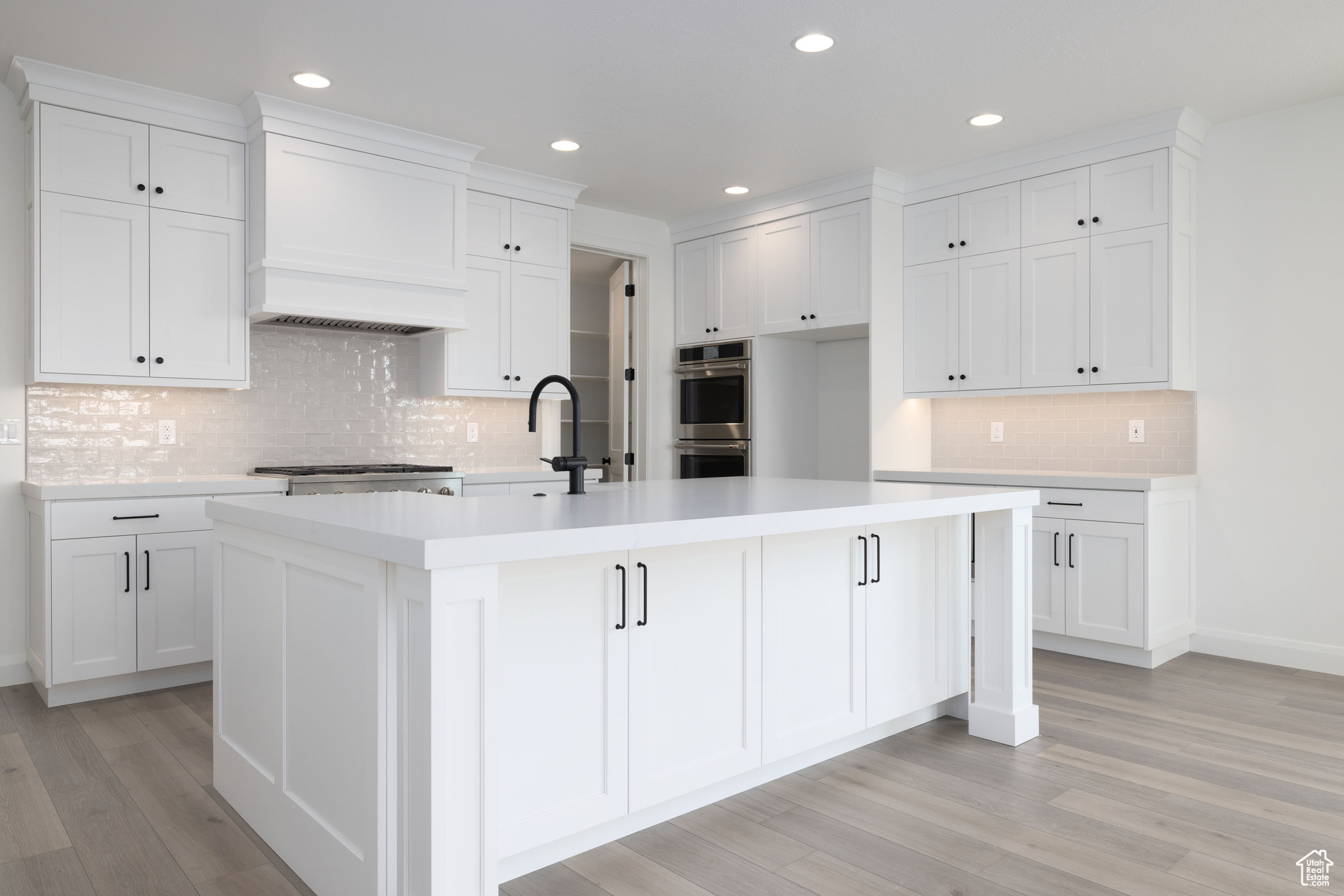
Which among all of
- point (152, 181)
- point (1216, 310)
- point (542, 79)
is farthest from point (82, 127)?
point (1216, 310)

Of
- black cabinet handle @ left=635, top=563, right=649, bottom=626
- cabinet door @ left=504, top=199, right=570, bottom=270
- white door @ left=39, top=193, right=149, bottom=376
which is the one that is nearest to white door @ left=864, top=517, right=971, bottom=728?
black cabinet handle @ left=635, top=563, right=649, bottom=626

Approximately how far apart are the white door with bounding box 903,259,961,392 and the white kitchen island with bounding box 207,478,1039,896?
207 cm

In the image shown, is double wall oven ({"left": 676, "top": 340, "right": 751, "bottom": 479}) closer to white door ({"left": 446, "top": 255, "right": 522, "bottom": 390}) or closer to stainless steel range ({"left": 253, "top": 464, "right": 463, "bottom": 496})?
white door ({"left": 446, "top": 255, "right": 522, "bottom": 390})

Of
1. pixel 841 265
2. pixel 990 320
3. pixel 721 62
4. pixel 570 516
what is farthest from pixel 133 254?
pixel 990 320

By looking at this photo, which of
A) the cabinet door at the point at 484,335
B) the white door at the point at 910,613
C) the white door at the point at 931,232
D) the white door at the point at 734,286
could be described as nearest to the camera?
the white door at the point at 910,613

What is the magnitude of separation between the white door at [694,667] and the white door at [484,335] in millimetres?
2840

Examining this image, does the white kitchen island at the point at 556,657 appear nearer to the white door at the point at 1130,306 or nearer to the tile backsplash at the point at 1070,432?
the white door at the point at 1130,306

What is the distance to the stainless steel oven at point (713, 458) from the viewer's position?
563 centimetres

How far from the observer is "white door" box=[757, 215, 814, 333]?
5277 millimetres

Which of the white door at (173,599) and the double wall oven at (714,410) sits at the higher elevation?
the double wall oven at (714,410)

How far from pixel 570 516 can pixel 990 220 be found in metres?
3.70

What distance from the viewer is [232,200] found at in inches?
157

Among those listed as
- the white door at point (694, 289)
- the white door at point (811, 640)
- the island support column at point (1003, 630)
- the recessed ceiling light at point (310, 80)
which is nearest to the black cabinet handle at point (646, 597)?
the white door at point (811, 640)

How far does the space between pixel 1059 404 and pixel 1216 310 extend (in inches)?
34.8
